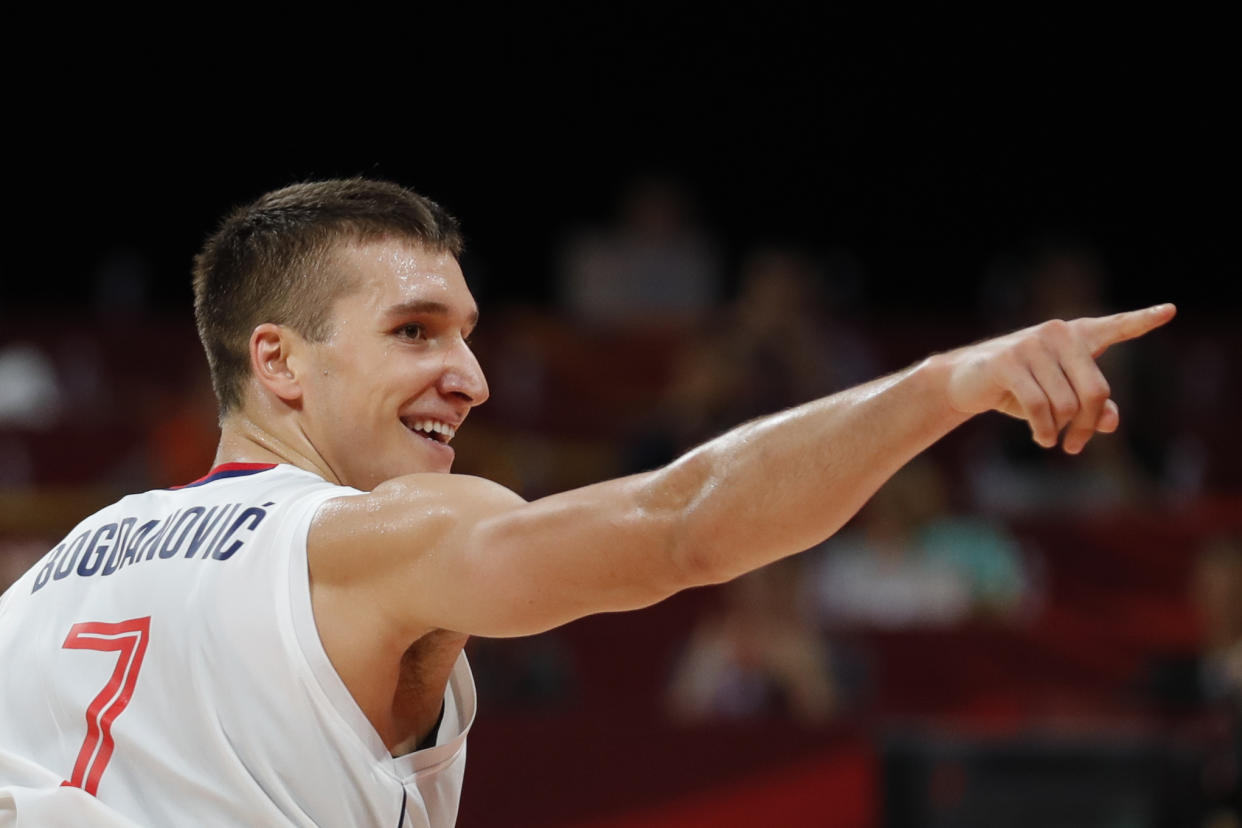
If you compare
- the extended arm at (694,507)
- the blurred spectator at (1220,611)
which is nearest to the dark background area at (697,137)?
the blurred spectator at (1220,611)

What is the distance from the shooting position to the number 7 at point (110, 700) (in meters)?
2.55

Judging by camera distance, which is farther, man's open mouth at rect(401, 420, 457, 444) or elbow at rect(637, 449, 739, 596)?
man's open mouth at rect(401, 420, 457, 444)

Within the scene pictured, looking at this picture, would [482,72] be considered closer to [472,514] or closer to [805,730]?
[805,730]

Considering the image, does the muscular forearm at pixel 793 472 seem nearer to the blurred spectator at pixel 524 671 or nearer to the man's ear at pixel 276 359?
the man's ear at pixel 276 359

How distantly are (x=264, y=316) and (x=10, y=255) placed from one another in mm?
11646

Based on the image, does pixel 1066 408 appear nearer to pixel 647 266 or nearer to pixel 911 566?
pixel 911 566

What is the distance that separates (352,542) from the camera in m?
2.46

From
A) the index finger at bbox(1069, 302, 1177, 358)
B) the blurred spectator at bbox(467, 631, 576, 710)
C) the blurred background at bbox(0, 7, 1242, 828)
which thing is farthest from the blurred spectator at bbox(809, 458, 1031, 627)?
the index finger at bbox(1069, 302, 1177, 358)

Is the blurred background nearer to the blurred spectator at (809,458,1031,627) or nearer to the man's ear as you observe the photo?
the blurred spectator at (809,458,1031,627)

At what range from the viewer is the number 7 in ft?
8.37

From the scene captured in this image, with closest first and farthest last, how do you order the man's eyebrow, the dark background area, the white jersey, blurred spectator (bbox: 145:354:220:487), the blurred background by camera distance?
the white jersey → the man's eyebrow → the blurred background → blurred spectator (bbox: 145:354:220:487) → the dark background area

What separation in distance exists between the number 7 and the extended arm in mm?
355

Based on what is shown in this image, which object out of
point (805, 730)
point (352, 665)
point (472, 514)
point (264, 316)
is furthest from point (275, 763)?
point (805, 730)

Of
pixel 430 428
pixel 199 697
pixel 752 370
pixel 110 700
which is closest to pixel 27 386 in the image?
pixel 752 370
